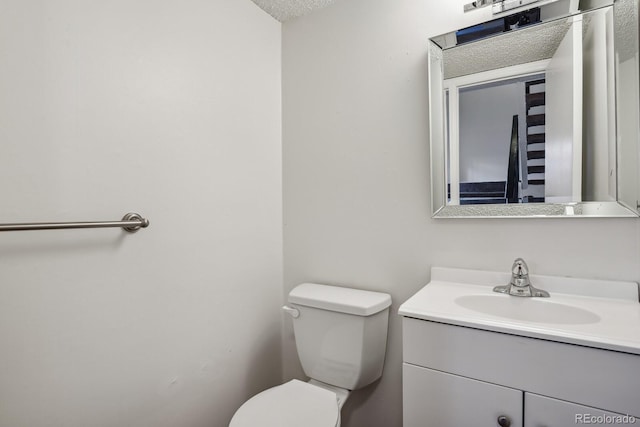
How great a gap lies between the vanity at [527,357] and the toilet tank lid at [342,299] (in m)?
0.24

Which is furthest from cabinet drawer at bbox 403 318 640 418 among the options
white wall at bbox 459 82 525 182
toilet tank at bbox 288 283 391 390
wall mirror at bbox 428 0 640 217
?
white wall at bbox 459 82 525 182

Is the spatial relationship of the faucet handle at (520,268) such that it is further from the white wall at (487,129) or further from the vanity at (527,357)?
the white wall at (487,129)

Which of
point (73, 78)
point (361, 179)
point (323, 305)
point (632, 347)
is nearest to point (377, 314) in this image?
point (323, 305)

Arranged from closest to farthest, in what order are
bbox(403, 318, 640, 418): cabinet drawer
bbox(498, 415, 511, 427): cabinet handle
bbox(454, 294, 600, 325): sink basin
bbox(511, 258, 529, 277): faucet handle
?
1. bbox(403, 318, 640, 418): cabinet drawer
2. bbox(498, 415, 511, 427): cabinet handle
3. bbox(454, 294, 600, 325): sink basin
4. bbox(511, 258, 529, 277): faucet handle

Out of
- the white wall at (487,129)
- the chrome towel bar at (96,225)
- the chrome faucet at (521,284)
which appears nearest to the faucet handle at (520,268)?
the chrome faucet at (521,284)

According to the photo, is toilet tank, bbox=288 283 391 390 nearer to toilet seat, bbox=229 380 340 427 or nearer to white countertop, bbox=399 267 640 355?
toilet seat, bbox=229 380 340 427

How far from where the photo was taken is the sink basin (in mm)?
968

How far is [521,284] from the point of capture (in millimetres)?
1076

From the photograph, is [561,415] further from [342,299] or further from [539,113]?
[539,113]

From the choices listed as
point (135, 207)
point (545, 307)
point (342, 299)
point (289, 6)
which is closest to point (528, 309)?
point (545, 307)

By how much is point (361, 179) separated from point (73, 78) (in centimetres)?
106

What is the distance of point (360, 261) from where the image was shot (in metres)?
1.46

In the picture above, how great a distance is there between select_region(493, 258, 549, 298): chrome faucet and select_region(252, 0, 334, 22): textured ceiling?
1.39 m

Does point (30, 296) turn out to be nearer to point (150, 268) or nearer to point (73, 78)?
point (150, 268)
